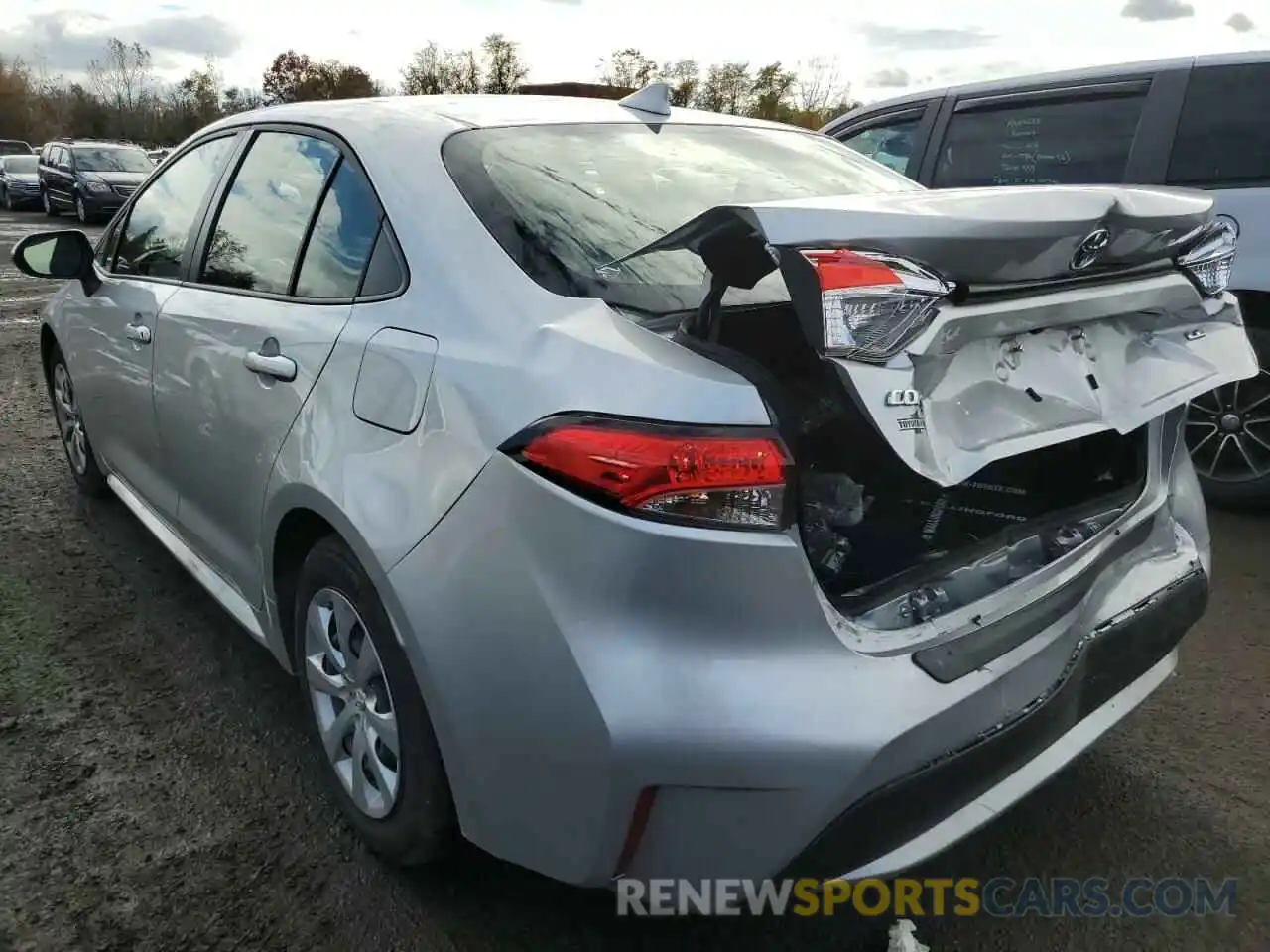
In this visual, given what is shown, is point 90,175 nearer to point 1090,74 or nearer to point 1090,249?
point 1090,74

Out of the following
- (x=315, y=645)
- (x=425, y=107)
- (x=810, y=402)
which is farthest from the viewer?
(x=425, y=107)

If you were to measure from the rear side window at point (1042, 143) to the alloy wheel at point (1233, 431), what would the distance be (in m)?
1.05

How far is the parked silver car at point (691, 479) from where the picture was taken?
1.55 m

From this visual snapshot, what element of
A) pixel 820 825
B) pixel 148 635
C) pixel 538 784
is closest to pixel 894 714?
pixel 820 825

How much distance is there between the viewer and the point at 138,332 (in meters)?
3.15

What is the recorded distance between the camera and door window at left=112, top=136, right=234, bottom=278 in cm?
311

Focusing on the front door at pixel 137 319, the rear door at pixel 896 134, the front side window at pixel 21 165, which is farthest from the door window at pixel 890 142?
the front side window at pixel 21 165

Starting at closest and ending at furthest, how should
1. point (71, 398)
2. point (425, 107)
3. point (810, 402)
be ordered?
point (810, 402) → point (425, 107) → point (71, 398)

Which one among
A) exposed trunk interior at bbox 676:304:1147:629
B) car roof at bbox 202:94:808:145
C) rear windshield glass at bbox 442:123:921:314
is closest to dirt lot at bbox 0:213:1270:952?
exposed trunk interior at bbox 676:304:1147:629

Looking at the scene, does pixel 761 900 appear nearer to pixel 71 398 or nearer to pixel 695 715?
pixel 695 715

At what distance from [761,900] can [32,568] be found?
329cm

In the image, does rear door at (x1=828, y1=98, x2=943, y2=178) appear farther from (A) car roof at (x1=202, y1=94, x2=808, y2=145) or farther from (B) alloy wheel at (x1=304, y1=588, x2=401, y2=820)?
(B) alloy wheel at (x1=304, y1=588, x2=401, y2=820)

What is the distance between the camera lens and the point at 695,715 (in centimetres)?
153

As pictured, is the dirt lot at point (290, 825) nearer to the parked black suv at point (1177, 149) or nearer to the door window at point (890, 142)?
the parked black suv at point (1177, 149)
